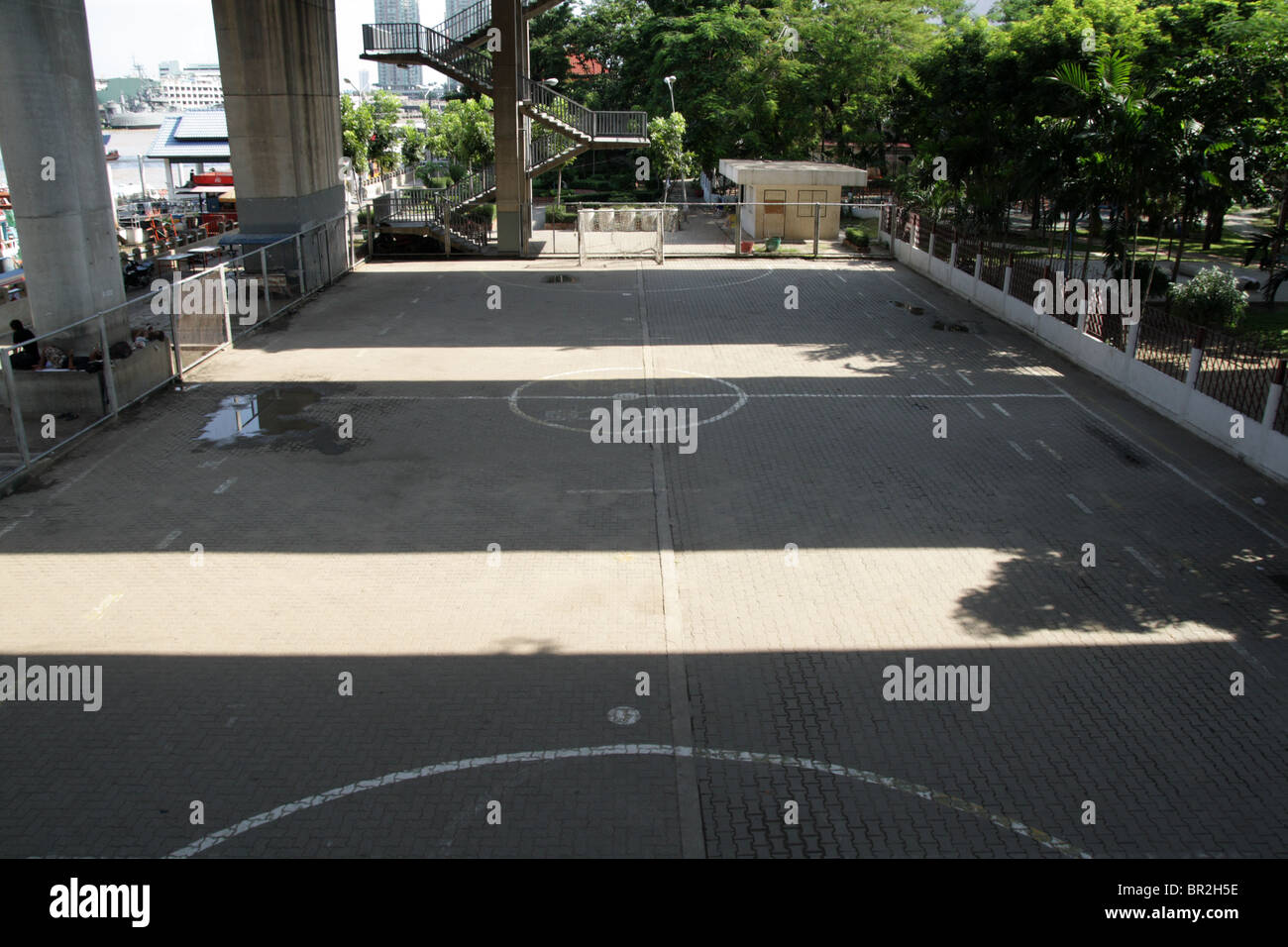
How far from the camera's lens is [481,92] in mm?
35875

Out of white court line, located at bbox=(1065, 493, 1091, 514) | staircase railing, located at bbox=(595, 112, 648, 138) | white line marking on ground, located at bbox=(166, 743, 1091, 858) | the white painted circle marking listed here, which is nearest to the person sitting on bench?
the white painted circle marking

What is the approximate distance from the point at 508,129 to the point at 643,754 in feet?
96.4

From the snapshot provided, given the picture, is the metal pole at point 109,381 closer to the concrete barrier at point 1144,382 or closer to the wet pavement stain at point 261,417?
the wet pavement stain at point 261,417

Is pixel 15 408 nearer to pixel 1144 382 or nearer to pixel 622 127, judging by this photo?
pixel 1144 382

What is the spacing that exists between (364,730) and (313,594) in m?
2.81

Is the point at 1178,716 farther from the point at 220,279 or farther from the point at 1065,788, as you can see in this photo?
the point at 220,279

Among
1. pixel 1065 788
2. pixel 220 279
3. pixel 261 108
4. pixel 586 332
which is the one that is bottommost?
pixel 1065 788

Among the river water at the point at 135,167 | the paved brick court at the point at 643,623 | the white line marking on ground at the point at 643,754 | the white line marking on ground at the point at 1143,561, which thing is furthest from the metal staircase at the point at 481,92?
the river water at the point at 135,167

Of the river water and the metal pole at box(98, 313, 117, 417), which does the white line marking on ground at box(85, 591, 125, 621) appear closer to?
the metal pole at box(98, 313, 117, 417)

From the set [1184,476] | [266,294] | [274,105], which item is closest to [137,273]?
[274,105]

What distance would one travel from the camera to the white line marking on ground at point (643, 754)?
734 centimetres

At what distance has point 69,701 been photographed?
9.02 m

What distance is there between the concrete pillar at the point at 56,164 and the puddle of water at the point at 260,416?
2.65m

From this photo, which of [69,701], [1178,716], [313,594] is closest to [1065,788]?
[1178,716]
